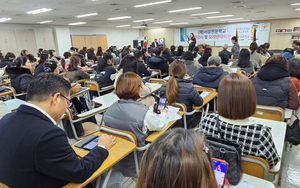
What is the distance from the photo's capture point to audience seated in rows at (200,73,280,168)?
120 centimetres

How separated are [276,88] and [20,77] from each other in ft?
13.7

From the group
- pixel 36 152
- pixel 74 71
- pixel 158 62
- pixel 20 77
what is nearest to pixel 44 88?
pixel 36 152

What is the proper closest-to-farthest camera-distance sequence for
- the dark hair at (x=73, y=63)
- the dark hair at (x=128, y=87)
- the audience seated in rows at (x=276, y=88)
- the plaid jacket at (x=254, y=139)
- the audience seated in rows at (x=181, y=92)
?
the plaid jacket at (x=254, y=139), the dark hair at (x=128, y=87), the audience seated in rows at (x=276, y=88), the audience seated in rows at (x=181, y=92), the dark hair at (x=73, y=63)

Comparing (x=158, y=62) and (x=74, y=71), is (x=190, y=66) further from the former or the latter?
(x=74, y=71)

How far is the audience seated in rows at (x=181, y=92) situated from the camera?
7.85 feet

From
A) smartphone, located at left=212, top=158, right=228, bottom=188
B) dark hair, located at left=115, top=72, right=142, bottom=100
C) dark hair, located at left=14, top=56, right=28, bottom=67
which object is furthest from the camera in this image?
dark hair, located at left=14, top=56, right=28, bottom=67

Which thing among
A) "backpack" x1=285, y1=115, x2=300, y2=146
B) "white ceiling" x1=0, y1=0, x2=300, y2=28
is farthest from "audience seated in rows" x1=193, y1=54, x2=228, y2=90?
"white ceiling" x1=0, y1=0, x2=300, y2=28

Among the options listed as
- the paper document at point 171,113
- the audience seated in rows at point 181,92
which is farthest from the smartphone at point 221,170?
the audience seated in rows at point 181,92

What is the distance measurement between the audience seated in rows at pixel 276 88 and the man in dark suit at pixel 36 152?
220cm

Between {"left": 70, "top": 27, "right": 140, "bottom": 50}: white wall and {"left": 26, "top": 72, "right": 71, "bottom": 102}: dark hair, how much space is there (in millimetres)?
13957

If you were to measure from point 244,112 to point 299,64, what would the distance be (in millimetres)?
2205

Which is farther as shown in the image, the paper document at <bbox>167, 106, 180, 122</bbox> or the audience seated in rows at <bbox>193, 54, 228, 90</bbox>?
the audience seated in rows at <bbox>193, 54, 228, 90</bbox>

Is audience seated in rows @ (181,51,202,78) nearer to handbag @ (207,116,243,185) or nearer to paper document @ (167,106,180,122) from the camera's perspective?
paper document @ (167,106,180,122)

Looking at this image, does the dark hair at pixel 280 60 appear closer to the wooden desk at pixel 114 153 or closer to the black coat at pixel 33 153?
the wooden desk at pixel 114 153
